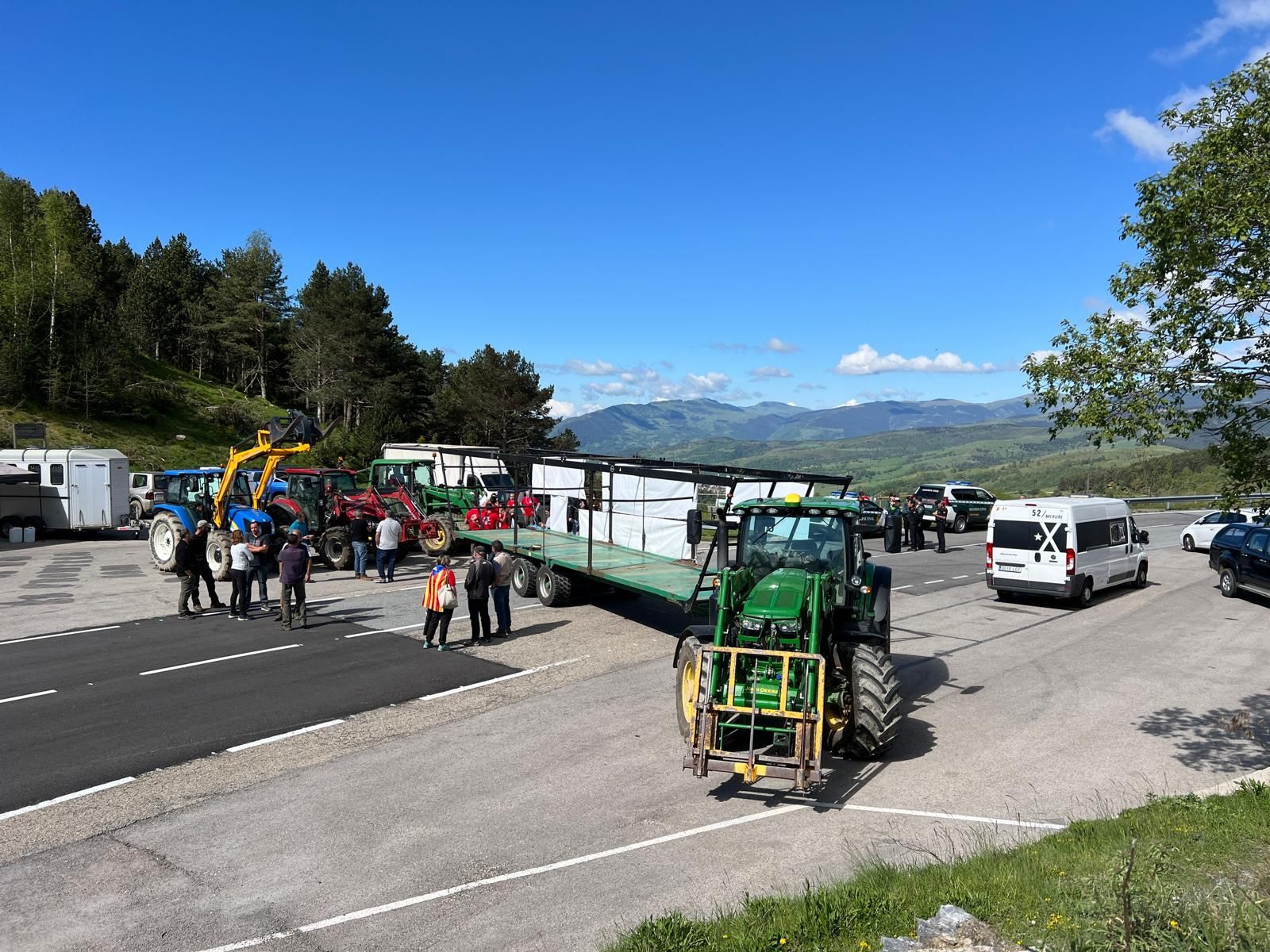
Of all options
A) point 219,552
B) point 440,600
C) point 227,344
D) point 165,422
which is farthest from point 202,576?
point 227,344

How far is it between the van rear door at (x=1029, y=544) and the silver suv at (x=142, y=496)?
93.5 ft

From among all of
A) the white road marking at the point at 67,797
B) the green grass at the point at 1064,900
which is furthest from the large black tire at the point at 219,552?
the green grass at the point at 1064,900

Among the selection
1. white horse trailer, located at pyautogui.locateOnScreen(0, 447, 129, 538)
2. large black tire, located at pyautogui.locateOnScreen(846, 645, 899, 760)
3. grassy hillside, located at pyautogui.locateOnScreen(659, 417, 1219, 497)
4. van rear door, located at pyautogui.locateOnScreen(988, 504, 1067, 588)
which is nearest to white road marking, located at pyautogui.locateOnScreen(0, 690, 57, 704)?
large black tire, located at pyautogui.locateOnScreen(846, 645, 899, 760)

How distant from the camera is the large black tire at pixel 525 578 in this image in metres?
18.3

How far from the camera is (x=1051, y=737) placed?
383 inches

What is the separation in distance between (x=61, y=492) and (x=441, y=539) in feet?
52.1

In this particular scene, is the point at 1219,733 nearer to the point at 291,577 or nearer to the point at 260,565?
the point at 291,577

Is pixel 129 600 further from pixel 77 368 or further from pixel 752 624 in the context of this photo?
pixel 77 368

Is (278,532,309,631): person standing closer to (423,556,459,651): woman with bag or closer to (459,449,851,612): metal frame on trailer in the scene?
(423,556,459,651): woman with bag

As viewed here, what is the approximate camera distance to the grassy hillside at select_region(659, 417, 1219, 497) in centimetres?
6388

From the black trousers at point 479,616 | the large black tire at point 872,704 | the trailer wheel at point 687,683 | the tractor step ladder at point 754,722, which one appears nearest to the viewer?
the tractor step ladder at point 754,722

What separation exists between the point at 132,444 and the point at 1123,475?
75.0 metres

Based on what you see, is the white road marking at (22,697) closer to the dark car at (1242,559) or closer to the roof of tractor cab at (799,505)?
the roof of tractor cab at (799,505)

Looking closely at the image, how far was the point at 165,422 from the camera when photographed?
5188cm
